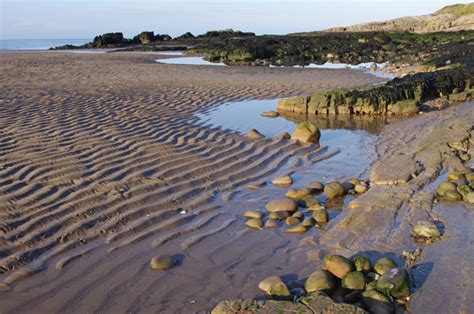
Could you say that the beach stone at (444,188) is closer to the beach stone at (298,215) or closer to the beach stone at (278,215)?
the beach stone at (298,215)

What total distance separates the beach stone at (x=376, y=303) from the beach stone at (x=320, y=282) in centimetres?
26

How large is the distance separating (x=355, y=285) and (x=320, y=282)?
10.3 inches

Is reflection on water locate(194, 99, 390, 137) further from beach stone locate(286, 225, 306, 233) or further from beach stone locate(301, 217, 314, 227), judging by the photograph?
beach stone locate(286, 225, 306, 233)

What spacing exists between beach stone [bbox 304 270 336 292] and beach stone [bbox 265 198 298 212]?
5.36 ft

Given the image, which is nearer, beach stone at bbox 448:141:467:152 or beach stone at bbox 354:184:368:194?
beach stone at bbox 354:184:368:194

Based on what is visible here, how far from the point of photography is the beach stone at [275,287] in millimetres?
3611

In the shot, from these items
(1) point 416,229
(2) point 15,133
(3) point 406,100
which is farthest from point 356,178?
(3) point 406,100

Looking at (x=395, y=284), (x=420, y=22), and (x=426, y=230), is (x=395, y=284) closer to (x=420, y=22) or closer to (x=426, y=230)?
(x=426, y=230)

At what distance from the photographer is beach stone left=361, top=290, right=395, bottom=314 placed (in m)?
3.36

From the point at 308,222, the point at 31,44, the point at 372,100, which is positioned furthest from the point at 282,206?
the point at 31,44

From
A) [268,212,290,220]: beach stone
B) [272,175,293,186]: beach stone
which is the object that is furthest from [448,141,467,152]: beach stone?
[268,212,290,220]: beach stone

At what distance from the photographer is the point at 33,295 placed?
3744 millimetres

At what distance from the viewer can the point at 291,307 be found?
3.15 m

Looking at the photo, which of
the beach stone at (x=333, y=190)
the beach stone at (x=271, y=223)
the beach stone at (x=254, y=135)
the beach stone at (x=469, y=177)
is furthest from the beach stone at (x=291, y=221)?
the beach stone at (x=254, y=135)
